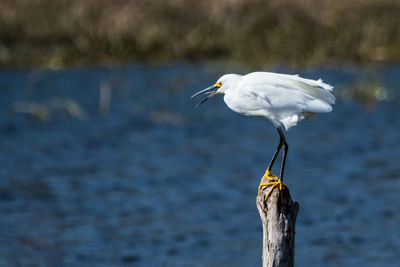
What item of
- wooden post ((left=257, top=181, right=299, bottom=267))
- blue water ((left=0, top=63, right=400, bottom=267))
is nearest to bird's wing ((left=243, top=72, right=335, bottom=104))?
wooden post ((left=257, top=181, right=299, bottom=267))

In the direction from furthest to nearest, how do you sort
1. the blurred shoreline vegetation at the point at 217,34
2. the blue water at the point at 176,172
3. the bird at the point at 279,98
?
the blurred shoreline vegetation at the point at 217,34, the blue water at the point at 176,172, the bird at the point at 279,98

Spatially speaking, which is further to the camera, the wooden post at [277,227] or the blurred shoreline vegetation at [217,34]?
the blurred shoreline vegetation at [217,34]

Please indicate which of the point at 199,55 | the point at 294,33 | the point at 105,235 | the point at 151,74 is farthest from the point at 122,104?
the point at 105,235

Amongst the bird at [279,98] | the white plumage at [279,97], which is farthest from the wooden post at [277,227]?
the white plumage at [279,97]

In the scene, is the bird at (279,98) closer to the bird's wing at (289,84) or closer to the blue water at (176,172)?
the bird's wing at (289,84)

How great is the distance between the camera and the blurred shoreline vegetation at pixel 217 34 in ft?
65.9

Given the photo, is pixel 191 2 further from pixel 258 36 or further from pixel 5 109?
pixel 5 109

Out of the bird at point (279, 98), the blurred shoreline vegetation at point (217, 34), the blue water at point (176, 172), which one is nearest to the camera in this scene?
Result: the bird at point (279, 98)

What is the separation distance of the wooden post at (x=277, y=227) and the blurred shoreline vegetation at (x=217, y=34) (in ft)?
47.4

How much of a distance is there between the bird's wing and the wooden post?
26.2 inches

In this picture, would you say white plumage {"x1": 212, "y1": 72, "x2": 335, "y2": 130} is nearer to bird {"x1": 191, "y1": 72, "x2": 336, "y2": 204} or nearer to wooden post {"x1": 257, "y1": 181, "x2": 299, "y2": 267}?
bird {"x1": 191, "y1": 72, "x2": 336, "y2": 204}

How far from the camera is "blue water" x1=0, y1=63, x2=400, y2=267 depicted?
8.97 meters

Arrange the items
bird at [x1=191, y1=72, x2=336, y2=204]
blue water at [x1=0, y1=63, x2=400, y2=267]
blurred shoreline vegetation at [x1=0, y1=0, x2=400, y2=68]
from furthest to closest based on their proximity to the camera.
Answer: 1. blurred shoreline vegetation at [x1=0, y1=0, x2=400, y2=68]
2. blue water at [x1=0, y1=63, x2=400, y2=267]
3. bird at [x1=191, y1=72, x2=336, y2=204]

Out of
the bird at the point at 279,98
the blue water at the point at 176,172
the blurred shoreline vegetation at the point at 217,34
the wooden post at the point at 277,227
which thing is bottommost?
the wooden post at the point at 277,227
